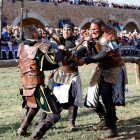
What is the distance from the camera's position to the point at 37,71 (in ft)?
10.8

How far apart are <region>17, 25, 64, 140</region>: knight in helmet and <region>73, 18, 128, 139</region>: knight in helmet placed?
637 millimetres

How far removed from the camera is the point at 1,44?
484 inches

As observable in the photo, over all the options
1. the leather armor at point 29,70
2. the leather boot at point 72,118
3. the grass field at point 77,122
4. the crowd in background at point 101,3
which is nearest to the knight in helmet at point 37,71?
the leather armor at point 29,70

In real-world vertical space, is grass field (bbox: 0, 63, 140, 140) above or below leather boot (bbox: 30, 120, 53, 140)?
below

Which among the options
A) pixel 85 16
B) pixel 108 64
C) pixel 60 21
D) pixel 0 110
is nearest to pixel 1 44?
pixel 0 110

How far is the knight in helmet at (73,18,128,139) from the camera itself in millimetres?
3635

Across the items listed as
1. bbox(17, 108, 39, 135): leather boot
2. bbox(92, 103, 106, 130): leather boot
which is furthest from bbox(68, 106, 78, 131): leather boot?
bbox(17, 108, 39, 135): leather boot

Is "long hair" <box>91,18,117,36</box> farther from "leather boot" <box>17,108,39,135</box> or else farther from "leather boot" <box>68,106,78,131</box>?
"leather boot" <box>17,108,39,135</box>

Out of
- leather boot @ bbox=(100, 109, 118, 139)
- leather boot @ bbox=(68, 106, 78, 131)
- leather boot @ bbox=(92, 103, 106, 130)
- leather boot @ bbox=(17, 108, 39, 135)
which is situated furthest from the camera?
leather boot @ bbox=(92, 103, 106, 130)

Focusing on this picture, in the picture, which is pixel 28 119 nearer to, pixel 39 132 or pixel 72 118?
pixel 39 132

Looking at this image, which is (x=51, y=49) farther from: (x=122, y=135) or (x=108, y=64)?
(x=122, y=135)

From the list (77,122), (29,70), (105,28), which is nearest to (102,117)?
(77,122)

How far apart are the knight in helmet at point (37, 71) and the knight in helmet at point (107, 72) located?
25.1 inches

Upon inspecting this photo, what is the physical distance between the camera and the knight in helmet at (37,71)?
3.14m
